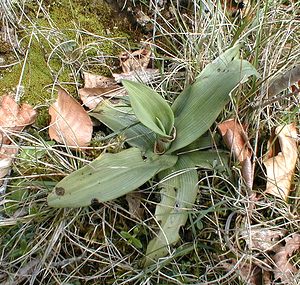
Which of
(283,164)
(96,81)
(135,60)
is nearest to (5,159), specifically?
(96,81)

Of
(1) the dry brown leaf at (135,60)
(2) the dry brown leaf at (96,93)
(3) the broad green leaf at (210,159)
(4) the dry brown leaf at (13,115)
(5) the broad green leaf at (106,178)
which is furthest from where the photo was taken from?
(1) the dry brown leaf at (135,60)

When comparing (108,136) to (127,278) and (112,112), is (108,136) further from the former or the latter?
(127,278)

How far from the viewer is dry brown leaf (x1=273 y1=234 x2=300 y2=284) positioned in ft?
4.39

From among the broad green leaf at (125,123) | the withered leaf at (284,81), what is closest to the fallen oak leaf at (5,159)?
the broad green leaf at (125,123)

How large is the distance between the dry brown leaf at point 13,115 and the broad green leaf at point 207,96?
17.7 inches

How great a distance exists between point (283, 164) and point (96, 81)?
67 centimetres

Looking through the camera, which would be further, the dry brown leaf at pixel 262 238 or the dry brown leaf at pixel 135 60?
the dry brown leaf at pixel 135 60

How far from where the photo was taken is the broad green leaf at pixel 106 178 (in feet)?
4.31

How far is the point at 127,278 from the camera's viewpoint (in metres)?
1.35

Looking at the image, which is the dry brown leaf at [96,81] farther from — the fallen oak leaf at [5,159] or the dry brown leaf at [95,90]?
the fallen oak leaf at [5,159]

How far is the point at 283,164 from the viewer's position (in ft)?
4.81

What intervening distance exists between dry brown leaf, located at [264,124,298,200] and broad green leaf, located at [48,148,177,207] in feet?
0.92

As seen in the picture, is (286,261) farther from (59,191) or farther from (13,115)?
(13,115)

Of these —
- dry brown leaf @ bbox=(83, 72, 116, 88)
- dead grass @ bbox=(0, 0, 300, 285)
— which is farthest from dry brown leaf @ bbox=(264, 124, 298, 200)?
dry brown leaf @ bbox=(83, 72, 116, 88)
